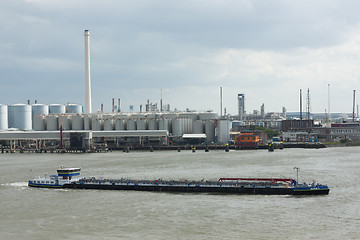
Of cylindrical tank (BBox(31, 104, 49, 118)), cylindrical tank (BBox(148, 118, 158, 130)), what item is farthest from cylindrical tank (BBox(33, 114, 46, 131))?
cylindrical tank (BBox(31, 104, 49, 118))

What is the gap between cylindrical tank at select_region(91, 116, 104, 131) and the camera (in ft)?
295

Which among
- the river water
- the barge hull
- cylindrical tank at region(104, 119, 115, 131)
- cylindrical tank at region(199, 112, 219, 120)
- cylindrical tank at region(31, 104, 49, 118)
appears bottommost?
the river water

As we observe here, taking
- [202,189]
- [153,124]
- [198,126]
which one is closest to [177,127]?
[198,126]

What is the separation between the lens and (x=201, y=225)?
20516mm

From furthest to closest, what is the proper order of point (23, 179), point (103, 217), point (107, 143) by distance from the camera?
point (107, 143) → point (23, 179) → point (103, 217)

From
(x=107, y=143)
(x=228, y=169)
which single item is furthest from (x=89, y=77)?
(x=228, y=169)

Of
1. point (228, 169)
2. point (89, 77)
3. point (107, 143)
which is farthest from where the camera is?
point (89, 77)

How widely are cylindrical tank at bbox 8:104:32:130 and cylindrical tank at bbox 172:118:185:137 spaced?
66.7 m

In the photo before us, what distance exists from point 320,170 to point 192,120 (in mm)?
52424

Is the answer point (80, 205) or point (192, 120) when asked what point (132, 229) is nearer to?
point (80, 205)

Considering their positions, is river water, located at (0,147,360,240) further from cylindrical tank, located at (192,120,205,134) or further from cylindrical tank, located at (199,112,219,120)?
cylindrical tank, located at (199,112,219,120)

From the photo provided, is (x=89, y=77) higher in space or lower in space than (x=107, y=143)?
higher

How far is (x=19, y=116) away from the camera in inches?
5404

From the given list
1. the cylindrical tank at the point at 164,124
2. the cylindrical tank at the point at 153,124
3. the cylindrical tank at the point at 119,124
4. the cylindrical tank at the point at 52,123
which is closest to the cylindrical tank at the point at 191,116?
the cylindrical tank at the point at 164,124
